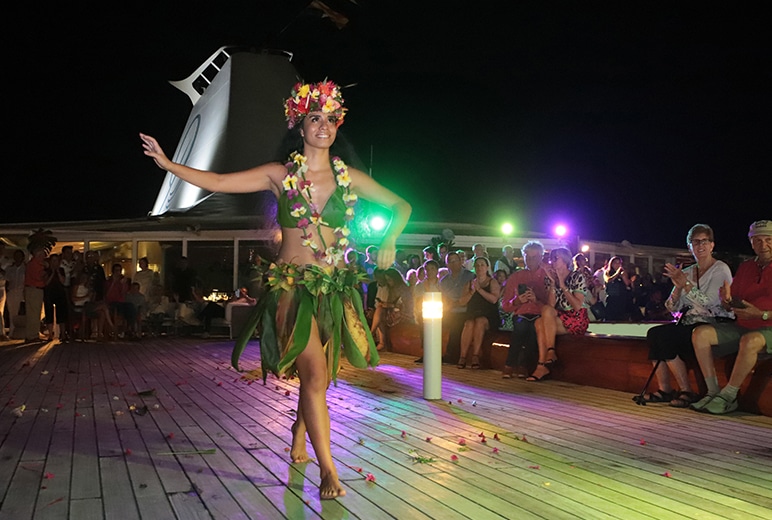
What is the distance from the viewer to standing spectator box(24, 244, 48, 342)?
1345cm

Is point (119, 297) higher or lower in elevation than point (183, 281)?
lower

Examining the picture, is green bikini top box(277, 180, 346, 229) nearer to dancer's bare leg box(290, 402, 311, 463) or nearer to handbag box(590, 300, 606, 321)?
dancer's bare leg box(290, 402, 311, 463)

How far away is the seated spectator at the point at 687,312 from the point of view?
608 centimetres

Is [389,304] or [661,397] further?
[389,304]

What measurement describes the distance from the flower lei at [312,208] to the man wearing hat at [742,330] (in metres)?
3.47

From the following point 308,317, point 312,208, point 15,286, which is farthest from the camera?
point 15,286

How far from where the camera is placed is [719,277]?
19.8 ft

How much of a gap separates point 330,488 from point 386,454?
992mm

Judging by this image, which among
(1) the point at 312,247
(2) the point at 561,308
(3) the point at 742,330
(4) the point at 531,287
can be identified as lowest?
(3) the point at 742,330

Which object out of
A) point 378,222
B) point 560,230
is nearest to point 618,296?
point 378,222

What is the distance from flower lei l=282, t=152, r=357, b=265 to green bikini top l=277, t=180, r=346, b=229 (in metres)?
0.01

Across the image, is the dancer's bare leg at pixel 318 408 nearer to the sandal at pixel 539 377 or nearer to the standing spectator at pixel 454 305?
the sandal at pixel 539 377

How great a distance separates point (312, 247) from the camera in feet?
12.2

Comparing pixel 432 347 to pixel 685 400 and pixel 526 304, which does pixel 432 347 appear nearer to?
pixel 526 304
